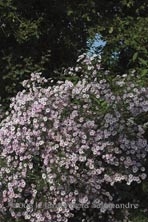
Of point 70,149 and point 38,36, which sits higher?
point 38,36

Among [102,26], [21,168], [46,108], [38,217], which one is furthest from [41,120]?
[102,26]

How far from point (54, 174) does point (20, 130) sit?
0.53m

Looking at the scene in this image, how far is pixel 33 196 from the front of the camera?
471 centimetres

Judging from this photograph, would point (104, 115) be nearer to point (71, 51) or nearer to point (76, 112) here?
point (76, 112)

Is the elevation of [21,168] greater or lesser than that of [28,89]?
lesser

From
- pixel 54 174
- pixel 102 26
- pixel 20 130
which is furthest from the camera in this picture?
pixel 102 26

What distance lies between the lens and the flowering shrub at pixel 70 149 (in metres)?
4.54

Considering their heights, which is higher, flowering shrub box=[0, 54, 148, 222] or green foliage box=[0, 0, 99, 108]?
green foliage box=[0, 0, 99, 108]

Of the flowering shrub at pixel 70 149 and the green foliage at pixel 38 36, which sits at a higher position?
the green foliage at pixel 38 36

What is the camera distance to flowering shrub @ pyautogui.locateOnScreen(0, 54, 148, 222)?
454 cm

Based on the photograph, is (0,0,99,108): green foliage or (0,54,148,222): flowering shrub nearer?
(0,54,148,222): flowering shrub

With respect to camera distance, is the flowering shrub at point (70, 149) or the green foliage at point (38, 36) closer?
the flowering shrub at point (70, 149)

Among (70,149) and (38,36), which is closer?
(70,149)

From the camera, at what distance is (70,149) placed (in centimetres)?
457
